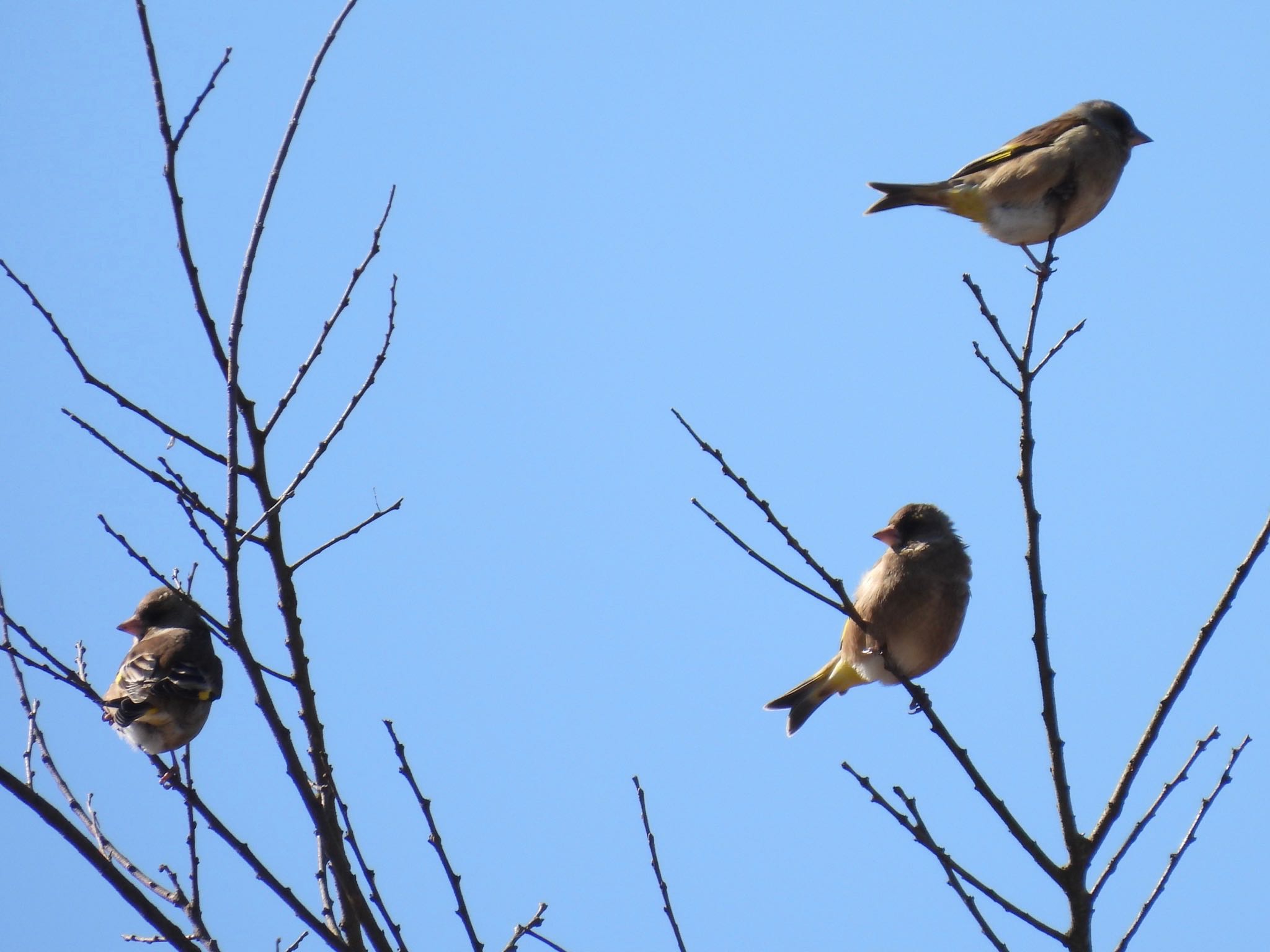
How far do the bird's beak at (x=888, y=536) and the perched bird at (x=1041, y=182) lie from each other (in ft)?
5.26

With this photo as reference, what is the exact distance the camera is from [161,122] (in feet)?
9.96

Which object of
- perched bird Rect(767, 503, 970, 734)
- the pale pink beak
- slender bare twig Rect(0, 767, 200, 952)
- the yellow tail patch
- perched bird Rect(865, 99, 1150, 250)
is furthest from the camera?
the pale pink beak

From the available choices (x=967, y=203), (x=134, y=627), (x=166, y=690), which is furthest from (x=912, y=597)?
(x=134, y=627)

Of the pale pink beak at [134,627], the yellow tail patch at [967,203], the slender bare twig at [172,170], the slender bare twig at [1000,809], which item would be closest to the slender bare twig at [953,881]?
the slender bare twig at [1000,809]

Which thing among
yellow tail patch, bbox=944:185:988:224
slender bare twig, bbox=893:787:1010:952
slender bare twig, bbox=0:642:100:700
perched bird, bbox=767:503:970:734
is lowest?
slender bare twig, bbox=893:787:1010:952

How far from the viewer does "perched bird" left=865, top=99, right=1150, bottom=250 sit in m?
6.57

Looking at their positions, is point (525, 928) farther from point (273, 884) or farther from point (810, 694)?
point (810, 694)

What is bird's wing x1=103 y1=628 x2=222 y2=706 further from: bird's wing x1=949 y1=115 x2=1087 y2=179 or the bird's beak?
bird's wing x1=949 y1=115 x2=1087 y2=179

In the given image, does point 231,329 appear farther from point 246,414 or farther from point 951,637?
point 951,637

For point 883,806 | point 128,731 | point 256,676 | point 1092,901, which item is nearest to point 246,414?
point 256,676

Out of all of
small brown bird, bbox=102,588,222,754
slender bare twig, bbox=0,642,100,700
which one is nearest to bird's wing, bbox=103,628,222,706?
small brown bird, bbox=102,588,222,754

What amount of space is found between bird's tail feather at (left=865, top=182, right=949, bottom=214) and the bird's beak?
5.78 feet

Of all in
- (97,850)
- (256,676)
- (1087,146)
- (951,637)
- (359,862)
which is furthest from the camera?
(1087,146)

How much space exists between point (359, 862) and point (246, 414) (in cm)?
120
